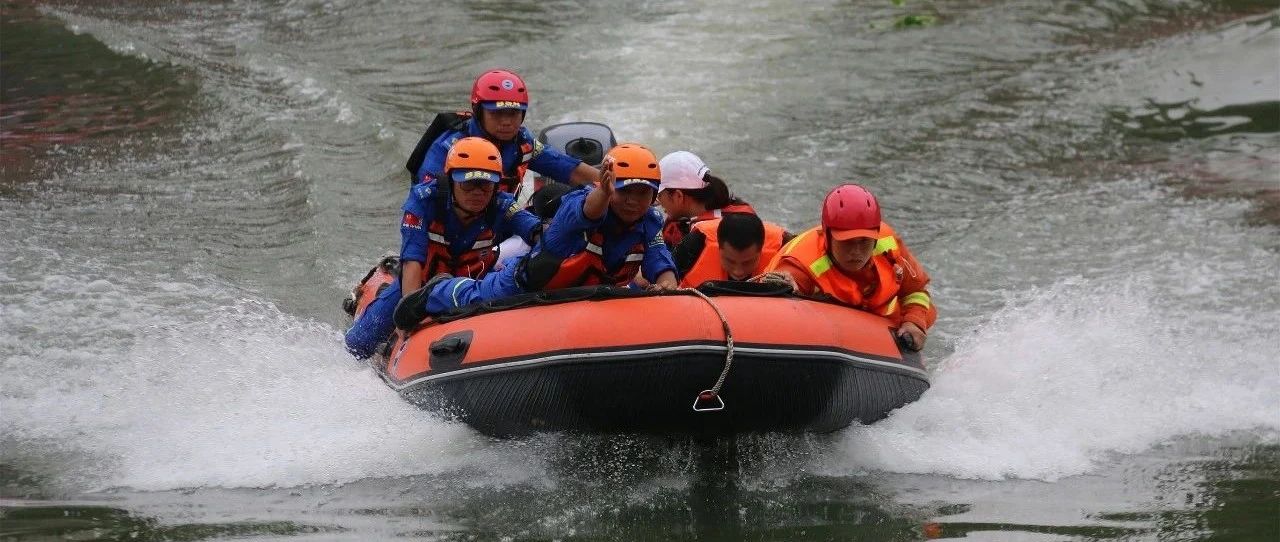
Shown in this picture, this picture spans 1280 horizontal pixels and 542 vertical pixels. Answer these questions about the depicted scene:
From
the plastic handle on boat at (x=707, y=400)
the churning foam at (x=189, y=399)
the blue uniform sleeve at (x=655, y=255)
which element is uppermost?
the blue uniform sleeve at (x=655, y=255)

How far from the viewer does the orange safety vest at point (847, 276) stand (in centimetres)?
544

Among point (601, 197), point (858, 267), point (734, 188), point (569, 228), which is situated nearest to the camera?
point (601, 197)

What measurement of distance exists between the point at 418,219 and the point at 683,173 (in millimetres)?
1142

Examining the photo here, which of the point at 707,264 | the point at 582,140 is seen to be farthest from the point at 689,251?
the point at 582,140

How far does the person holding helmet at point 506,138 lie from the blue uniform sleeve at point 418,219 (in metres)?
0.46

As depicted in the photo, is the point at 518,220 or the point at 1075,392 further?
the point at 1075,392

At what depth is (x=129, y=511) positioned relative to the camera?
4629 millimetres

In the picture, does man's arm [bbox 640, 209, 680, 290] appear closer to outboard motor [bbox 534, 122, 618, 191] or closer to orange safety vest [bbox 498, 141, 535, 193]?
orange safety vest [bbox 498, 141, 535, 193]

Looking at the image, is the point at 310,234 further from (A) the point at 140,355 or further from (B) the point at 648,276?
(B) the point at 648,276

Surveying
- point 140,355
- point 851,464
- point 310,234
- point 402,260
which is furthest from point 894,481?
point 310,234

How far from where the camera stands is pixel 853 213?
5227 mm

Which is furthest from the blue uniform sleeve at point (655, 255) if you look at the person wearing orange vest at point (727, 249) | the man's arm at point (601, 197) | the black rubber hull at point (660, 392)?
the black rubber hull at point (660, 392)

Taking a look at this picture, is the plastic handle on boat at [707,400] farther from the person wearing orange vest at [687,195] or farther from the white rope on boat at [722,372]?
the person wearing orange vest at [687,195]

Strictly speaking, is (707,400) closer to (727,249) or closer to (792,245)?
(727,249)
